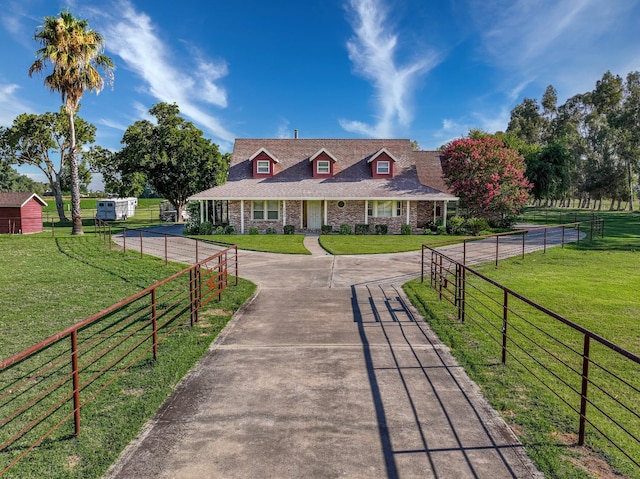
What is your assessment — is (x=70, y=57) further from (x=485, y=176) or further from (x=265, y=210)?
(x=485, y=176)

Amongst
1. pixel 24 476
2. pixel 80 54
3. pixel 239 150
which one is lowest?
pixel 24 476

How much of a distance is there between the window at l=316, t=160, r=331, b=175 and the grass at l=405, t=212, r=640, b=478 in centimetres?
1722

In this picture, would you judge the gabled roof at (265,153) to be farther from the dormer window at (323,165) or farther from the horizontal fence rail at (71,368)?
the horizontal fence rail at (71,368)

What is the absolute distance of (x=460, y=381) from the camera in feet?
19.0

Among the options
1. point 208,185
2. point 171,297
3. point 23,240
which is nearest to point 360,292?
point 171,297


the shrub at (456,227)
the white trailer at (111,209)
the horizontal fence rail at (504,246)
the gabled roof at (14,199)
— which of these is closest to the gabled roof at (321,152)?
the shrub at (456,227)

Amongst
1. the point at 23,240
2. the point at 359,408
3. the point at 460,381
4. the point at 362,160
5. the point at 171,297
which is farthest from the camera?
the point at 362,160

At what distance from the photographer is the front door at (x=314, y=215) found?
2933 centimetres

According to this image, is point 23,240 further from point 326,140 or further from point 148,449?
point 148,449

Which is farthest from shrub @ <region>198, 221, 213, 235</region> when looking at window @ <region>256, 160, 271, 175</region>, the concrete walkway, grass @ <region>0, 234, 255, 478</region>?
the concrete walkway

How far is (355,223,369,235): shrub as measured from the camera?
28.0 meters

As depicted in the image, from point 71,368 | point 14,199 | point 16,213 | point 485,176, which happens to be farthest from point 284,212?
point 71,368

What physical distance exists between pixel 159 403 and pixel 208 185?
34146 millimetres

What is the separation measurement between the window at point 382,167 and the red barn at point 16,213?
82.3 feet
